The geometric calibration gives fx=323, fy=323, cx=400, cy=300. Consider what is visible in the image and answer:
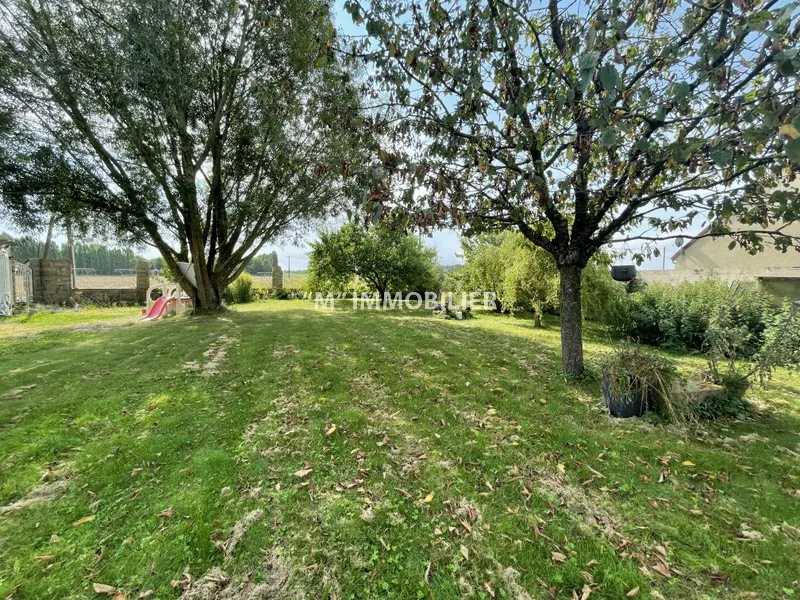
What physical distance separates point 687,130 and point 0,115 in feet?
29.6

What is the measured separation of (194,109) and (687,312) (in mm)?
11989

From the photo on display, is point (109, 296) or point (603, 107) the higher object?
point (603, 107)

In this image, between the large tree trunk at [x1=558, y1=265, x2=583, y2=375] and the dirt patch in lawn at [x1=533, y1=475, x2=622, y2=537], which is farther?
the large tree trunk at [x1=558, y1=265, x2=583, y2=375]

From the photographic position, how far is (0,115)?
5.13 meters

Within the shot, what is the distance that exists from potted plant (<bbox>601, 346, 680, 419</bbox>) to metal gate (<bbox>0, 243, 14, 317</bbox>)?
14.4 meters

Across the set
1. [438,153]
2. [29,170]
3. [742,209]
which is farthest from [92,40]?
[742,209]

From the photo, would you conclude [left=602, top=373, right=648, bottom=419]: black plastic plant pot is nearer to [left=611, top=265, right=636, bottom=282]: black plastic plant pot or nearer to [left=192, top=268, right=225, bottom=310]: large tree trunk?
[left=611, top=265, right=636, bottom=282]: black plastic plant pot

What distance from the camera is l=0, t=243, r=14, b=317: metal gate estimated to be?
9.15 metres

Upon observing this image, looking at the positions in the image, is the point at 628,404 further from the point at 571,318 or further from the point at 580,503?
the point at 580,503

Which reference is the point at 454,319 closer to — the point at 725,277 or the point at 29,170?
the point at 725,277

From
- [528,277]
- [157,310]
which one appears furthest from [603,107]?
[157,310]

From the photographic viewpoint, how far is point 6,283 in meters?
9.46

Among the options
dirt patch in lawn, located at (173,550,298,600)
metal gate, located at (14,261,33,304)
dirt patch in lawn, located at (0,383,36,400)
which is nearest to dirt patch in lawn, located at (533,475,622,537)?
dirt patch in lawn, located at (173,550,298,600)

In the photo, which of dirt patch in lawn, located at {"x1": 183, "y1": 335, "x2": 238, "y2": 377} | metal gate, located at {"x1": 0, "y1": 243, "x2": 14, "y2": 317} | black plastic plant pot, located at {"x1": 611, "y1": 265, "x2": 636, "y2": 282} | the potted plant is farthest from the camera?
metal gate, located at {"x1": 0, "y1": 243, "x2": 14, "y2": 317}
